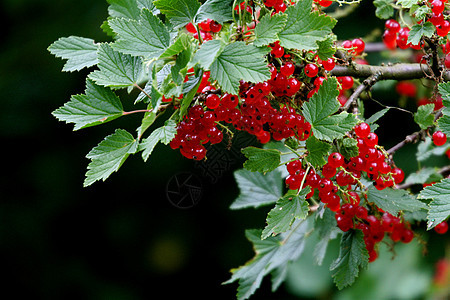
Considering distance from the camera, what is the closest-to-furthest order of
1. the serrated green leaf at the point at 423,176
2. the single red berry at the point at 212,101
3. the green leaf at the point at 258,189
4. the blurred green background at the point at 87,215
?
1. the single red berry at the point at 212,101
2. the serrated green leaf at the point at 423,176
3. the green leaf at the point at 258,189
4. the blurred green background at the point at 87,215

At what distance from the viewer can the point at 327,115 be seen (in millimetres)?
705

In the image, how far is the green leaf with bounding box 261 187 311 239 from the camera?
0.68 meters

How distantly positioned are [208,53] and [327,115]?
0.67ft

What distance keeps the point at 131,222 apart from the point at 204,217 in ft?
1.21

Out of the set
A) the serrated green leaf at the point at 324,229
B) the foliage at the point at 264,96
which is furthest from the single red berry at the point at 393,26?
the serrated green leaf at the point at 324,229

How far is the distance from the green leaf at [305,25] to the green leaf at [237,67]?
0.05m

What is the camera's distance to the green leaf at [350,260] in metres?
0.83

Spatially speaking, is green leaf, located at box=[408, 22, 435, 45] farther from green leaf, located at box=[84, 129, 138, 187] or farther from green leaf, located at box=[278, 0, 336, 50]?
green leaf, located at box=[84, 129, 138, 187]

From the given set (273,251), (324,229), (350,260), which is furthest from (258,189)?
(350,260)

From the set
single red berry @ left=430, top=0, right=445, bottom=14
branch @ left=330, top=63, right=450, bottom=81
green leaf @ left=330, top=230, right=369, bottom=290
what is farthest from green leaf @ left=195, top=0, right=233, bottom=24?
green leaf @ left=330, top=230, right=369, bottom=290

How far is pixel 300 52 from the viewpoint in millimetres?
758

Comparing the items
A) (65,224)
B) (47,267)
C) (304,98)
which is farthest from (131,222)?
(304,98)

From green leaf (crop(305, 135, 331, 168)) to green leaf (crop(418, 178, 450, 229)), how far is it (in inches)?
6.4

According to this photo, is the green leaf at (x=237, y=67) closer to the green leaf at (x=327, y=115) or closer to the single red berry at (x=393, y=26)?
the green leaf at (x=327, y=115)
